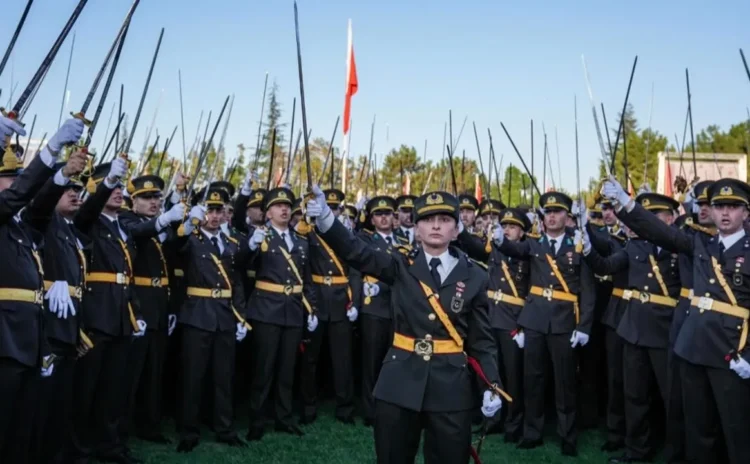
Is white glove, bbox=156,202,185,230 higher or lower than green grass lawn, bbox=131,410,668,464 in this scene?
higher

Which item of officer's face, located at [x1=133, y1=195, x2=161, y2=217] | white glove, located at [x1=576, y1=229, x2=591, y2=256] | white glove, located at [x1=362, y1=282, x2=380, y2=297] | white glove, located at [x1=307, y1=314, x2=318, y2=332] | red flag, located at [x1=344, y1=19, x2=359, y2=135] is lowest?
white glove, located at [x1=307, y1=314, x2=318, y2=332]

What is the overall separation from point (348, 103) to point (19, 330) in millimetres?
8445

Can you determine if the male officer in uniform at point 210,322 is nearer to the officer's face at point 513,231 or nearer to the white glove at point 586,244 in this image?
the officer's face at point 513,231

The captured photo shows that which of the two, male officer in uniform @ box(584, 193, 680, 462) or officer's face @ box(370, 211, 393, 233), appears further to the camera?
officer's face @ box(370, 211, 393, 233)

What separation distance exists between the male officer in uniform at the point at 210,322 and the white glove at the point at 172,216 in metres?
0.46

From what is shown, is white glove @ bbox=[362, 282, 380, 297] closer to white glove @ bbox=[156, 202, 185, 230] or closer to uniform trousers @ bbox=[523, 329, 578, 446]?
uniform trousers @ bbox=[523, 329, 578, 446]

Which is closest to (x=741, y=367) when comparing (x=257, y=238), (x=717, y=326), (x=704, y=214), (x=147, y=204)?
(x=717, y=326)

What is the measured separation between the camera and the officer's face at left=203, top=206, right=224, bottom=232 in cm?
736

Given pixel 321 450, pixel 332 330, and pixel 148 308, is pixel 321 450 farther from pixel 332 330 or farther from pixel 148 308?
pixel 148 308

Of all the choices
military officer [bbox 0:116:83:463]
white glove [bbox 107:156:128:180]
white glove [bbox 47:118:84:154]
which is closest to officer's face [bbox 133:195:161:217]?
white glove [bbox 107:156:128:180]

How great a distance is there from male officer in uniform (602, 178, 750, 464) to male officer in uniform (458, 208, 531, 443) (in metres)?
2.27

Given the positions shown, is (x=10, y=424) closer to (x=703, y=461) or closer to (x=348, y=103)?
(x=703, y=461)

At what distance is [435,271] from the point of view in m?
4.53

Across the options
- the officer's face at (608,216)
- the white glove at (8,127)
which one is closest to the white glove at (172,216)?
the white glove at (8,127)
